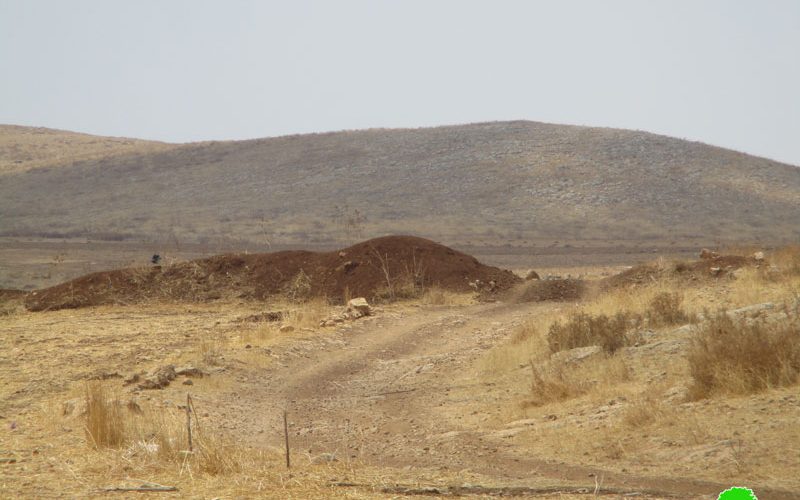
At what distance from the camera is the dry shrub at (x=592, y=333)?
1271 centimetres

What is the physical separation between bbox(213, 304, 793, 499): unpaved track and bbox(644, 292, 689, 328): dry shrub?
277 centimetres

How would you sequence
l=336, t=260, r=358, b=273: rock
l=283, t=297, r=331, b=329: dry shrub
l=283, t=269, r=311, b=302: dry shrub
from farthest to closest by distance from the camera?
l=336, t=260, r=358, b=273: rock
l=283, t=269, r=311, b=302: dry shrub
l=283, t=297, r=331, b=329: dry shrub

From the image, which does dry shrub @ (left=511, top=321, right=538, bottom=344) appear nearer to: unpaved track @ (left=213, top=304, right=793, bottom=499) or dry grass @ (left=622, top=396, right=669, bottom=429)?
unpaved track @ (left=213, top=304, right=793, bottom=499)

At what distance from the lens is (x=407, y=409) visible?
1198 cm

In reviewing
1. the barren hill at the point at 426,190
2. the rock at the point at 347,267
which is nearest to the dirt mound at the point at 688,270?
the rock at the point at 347,267

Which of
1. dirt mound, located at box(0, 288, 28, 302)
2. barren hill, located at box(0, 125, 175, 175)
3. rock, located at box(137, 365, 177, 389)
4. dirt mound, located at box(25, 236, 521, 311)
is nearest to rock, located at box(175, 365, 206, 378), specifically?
rock, located at box(137, 365, 177, 389)

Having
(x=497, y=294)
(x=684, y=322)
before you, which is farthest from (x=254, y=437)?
(x=497, y=294)

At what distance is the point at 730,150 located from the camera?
84.5 meters

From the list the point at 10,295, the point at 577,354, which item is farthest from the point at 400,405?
the point at 10,295

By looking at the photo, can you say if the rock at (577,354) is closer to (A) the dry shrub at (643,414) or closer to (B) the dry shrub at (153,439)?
(A) the dry shrub at (643,414)

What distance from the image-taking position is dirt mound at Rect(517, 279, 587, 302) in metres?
24.5

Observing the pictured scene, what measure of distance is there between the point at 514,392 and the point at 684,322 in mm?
3097

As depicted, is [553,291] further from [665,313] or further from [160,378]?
[160,378]

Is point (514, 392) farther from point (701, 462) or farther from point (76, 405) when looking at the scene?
point (76, 405)
